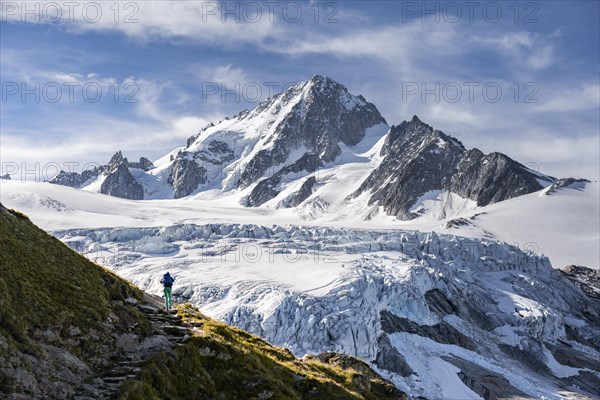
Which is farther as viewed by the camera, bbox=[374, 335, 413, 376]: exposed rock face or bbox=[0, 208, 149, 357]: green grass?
bbox=[374, 335, 413, 376]: exposed rock face

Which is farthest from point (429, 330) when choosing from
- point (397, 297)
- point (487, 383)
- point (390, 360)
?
point (487, 383)

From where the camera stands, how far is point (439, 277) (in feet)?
333

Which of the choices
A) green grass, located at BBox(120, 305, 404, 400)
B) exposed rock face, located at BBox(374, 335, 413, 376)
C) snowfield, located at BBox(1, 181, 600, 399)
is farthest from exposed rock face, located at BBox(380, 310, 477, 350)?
green grass, located at BBox(120, 305, 404, 400)

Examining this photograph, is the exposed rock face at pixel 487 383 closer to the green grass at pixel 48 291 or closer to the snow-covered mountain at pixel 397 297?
the snow-covered mountain at pixel 397 297

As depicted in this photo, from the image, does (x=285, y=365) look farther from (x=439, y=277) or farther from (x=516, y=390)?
(x=439, y=277)

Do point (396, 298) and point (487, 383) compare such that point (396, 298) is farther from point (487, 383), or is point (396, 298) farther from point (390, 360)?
point (487, 383)

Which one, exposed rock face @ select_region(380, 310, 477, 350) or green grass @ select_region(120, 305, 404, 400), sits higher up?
green grass @ select_region(120, 305, 404, 400)

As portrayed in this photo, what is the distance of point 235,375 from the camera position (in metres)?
18.7

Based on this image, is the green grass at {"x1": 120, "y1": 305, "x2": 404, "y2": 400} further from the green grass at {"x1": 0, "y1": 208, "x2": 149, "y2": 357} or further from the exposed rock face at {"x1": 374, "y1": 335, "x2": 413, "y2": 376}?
the exposed rock face at {"x1": 374, "y1": 335, "x2": 413, "y2": 376}

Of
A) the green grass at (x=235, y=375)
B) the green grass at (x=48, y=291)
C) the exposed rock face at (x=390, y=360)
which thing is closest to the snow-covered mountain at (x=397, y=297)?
the exposed rock face at (x=390, y=360)

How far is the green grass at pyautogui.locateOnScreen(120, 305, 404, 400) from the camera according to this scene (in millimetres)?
16891

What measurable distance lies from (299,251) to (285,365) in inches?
3782

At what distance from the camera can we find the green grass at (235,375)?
16891 mm

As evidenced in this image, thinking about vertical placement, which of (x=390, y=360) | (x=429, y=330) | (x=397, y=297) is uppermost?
(x=397, y=297)
